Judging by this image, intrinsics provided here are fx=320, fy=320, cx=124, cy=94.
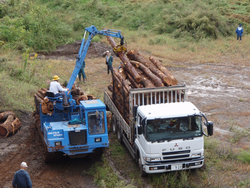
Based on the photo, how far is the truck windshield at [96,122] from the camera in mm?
10531

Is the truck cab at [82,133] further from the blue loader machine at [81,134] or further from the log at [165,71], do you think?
the log at [165,71]

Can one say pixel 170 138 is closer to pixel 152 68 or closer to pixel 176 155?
pixel 176 155

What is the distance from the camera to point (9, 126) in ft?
45.3

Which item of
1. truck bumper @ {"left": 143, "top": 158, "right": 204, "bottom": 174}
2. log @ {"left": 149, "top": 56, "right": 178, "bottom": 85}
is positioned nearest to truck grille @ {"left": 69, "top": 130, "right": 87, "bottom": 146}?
truck bumper @ {"left": 143, "top": 158, "right": 204, "bottom": 174}

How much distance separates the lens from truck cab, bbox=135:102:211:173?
936cm

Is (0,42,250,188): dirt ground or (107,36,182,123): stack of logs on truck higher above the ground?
(107,36,182,123): stack of logs on truck

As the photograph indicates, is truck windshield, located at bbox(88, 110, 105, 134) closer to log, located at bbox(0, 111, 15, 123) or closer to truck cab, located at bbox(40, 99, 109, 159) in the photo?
truck cab, located at bbox(40, 99, 109, 159)

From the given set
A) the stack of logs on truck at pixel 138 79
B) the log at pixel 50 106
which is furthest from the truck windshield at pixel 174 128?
the log at pixel 50 106

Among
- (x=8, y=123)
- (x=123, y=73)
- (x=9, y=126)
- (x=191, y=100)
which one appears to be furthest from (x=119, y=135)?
(x=191, y=100)

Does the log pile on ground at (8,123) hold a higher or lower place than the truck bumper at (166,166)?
lower

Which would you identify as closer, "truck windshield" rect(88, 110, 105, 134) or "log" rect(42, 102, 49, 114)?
"truck windshield" rect(88, 110, 105, 134)

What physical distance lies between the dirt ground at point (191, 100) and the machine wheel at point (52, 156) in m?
0.25

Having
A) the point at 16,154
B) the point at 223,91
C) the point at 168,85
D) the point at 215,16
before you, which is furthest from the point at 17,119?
the point at 215,16

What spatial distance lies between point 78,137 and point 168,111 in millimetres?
3013
